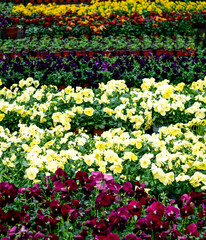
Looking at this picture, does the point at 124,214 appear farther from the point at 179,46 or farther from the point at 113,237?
the point at 179,46

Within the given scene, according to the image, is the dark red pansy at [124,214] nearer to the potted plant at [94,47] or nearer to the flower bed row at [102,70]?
the flower bed row at [102,70]

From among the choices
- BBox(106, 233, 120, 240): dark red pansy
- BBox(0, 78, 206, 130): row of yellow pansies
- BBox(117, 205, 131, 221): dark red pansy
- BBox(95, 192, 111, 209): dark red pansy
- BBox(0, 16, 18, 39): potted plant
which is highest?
BBox(106, 233, 120, 240): dark red pansy

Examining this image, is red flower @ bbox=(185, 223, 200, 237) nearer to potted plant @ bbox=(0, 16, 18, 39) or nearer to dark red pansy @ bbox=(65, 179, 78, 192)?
dark red pansy @ bbox=(65, 179, 78, 192)

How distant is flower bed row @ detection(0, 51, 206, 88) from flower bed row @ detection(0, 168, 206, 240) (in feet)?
10.9

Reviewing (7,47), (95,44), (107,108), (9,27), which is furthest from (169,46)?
(9,27)

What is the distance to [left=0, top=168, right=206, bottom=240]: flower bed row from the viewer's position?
218cm

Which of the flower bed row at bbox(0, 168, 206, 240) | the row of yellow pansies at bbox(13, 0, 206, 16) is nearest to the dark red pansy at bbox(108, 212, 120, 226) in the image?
the flower bed row at bbox(0, 168, 206, 240)

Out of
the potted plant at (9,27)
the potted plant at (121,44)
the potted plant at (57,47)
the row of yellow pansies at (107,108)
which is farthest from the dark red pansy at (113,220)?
the potted plant at (9,27)

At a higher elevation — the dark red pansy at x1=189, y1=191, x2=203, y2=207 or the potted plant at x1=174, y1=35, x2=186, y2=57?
the dark red pansy at x1=189, y1=191, x2=203, y2=207

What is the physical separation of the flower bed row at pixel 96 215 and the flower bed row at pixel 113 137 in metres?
0.23

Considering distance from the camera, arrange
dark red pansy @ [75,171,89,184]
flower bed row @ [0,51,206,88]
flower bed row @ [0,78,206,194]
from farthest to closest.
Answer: flower bed row @ [0,51,206,88]
flower bed row @ [0,78,206,194]
dark red pansy @ [75,171,89,184]

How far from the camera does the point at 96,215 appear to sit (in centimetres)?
250

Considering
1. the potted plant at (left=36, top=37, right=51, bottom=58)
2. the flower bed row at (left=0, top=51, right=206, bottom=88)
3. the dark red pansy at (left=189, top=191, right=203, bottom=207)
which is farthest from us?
the potted plant at (left=36, top=37, right=51, bottom=58)

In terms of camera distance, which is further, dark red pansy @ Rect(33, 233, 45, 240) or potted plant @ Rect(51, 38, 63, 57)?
potted plant @ Rect(51, 38, 63, 57)
